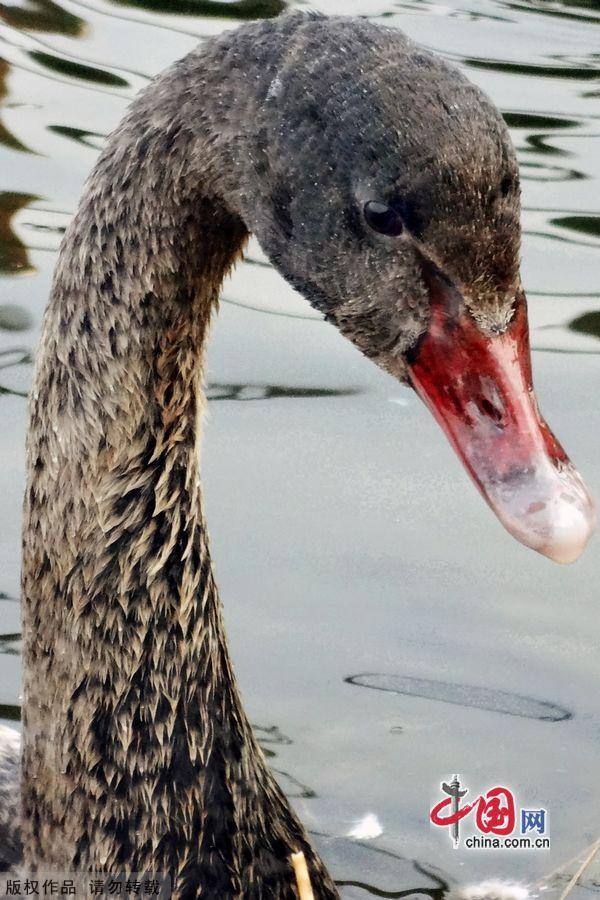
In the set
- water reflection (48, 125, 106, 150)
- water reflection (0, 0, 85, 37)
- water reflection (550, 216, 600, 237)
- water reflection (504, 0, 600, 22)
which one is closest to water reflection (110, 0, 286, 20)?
water reflection (0, 0, 85, 37)

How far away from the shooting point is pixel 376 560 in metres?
5.12

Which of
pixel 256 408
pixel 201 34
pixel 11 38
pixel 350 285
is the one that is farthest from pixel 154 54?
pixel 350 285

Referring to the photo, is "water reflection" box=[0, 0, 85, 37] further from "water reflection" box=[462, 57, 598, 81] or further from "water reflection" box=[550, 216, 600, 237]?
"water reflection" box=[550, 216, 600, 237]

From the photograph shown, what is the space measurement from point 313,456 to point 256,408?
1.02ft

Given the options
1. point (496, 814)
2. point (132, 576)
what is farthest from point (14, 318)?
point (132, 576)

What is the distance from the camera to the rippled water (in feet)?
14.6

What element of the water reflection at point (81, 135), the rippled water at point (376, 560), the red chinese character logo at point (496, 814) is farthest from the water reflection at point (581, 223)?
the red chinese character logo at point (496, 814)

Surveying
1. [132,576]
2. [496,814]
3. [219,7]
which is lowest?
[496,814]

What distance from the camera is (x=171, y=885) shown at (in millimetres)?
3533

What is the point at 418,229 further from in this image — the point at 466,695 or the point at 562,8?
the point at 562,8

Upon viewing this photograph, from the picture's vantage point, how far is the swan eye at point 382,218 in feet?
9.45

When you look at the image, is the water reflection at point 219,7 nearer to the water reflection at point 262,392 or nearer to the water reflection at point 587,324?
the water reflection at point 587,324

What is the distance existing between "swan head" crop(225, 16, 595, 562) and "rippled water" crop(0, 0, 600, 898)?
5.21ft

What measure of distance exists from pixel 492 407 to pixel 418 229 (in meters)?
0.34
